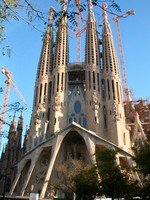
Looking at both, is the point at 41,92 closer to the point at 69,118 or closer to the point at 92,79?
the point at 69,118

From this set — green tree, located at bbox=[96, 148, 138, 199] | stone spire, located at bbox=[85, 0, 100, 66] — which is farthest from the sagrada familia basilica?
green tree, located at bbox=[96, 148, 138, 199]

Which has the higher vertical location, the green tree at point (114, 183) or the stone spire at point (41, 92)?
the stone spire at point (41, 92)

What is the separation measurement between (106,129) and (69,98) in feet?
32.6

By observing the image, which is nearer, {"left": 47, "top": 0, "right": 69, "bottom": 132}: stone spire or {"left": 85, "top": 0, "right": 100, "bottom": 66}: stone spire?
{"left": 47, "top": 0, "right": 69, "bottom": 132}: stone spire

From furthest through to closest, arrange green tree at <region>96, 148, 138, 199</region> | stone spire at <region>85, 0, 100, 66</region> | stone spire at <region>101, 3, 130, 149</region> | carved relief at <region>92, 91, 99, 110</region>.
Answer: stone spire at <region>85, 0, 100, 66</region> < carved relief at <region>92, 91, 99, 110</region> < stone spire at <region>101, 3, 130, 149</region> < green tree at <region>96, 148, 138, 199</region>

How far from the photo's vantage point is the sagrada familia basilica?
1330 inches

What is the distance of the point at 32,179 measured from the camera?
34594 mm

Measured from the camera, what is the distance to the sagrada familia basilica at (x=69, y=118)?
33.8 metres

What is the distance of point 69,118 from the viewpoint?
41.0m

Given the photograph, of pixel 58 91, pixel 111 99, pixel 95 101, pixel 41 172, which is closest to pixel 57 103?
pixel 58 91

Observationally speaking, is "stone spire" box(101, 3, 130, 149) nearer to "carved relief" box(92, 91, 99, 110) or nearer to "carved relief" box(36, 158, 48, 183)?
"carved relief" box(92, 91, 99, 110)

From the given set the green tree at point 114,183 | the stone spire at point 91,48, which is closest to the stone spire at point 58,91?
the stone spire at point 91,48

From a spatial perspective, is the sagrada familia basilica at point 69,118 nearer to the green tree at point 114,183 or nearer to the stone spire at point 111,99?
the stone spire at point 111,99

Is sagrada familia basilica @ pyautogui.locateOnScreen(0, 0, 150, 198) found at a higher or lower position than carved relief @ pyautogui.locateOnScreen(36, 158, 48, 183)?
higher
